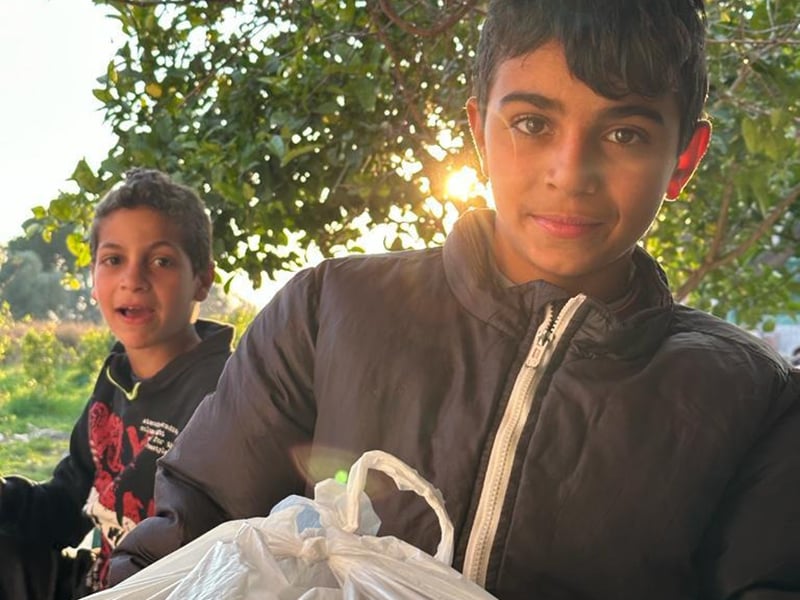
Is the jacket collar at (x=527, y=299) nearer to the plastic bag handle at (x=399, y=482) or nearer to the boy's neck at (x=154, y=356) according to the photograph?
the plastic bag handle at (x=399, y=482)

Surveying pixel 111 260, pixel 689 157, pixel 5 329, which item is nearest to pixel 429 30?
pixel 689 157

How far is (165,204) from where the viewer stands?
207cm

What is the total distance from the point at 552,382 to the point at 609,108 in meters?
0.29

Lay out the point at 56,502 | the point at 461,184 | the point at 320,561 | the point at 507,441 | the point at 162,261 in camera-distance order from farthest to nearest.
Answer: the point at 461,184, the point at 162,261, the point at 56,502, the point at 507,441, the point at 320,561

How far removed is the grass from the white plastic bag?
1310mm

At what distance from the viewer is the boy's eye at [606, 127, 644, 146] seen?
107 centimetres

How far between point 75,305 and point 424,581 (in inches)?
71.7

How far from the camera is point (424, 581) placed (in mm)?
889

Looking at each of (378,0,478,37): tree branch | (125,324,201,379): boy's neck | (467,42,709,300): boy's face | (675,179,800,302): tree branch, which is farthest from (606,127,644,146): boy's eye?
(675,179,800,302): tree branch

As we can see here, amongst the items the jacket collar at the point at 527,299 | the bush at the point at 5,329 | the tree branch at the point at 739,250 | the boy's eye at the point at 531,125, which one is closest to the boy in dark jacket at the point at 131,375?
the bush at the point at 5,329

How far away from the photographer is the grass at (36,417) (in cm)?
221

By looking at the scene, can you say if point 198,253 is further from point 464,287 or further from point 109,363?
point 464,287

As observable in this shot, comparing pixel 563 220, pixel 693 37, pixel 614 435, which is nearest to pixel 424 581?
pixel 614 435

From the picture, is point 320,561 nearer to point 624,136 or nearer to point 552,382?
point 552,382
